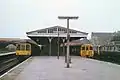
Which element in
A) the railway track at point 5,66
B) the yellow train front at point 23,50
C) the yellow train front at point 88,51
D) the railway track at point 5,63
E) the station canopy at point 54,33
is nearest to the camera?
the railway track at point 5,66

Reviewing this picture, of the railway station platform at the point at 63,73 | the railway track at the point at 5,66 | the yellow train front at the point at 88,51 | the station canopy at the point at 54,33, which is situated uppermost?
the station canopy at the point at 54,33

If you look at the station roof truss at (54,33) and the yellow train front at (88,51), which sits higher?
the station roof truss at (54,33)

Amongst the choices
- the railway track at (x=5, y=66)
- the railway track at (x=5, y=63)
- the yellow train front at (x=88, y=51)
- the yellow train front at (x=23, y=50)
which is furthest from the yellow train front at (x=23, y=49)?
the railway track at (x=5, y=66)

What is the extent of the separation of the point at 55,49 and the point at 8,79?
2315 inches

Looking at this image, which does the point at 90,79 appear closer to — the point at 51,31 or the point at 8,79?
the point at 8,79

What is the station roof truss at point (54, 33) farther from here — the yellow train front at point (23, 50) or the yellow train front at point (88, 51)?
the yellow train front at point (23, 50)

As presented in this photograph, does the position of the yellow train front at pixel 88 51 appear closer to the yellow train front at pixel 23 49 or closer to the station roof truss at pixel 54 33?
the yellow train front at pixel 23 49

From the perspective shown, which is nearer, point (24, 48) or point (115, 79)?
point (115, 79)

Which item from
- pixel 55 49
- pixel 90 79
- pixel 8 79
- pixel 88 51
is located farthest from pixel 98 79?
pixel 55 49

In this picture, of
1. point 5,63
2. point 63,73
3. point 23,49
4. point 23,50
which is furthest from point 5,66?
point 23,49

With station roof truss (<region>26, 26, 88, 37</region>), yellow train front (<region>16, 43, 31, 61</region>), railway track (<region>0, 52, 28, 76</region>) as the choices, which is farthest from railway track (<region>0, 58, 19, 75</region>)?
station roof truss (<region>26, 26, 88, 37</region>)

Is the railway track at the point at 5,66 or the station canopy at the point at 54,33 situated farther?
the station canopy at the point at 54,33

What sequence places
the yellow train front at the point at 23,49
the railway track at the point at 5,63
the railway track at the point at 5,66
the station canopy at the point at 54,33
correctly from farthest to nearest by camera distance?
the station canopy at the point at 54,33 < the yellow train front at the point at 23,49 < the railway track at the point at 5,63 < the railway track at the point at 5,66

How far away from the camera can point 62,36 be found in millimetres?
66438
